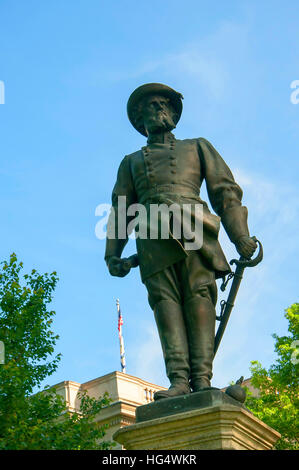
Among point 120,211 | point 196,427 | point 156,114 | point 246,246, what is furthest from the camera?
point 156,114

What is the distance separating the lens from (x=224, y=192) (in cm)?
653

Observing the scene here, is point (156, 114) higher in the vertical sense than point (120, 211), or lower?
higher

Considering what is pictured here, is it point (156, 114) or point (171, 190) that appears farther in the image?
point (156, 114)

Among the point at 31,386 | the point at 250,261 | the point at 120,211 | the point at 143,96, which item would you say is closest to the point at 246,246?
the point at 250,261

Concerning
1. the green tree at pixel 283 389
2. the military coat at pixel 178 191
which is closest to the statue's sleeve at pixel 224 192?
the military coat at pixel 178 191

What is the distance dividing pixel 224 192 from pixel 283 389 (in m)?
15.8

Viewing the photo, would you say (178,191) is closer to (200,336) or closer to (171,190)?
(171,190)

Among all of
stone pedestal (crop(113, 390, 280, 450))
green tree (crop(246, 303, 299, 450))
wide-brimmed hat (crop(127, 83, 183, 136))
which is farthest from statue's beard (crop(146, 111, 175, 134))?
green tree (crop(246, 303, 299, 450))

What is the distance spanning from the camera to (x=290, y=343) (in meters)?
21.6

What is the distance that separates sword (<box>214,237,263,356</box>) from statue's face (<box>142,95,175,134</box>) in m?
1.44

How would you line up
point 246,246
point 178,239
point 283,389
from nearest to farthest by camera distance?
point 178,239 → point 246,246 → point 283,389

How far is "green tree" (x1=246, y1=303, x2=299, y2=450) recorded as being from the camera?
64.1 feet

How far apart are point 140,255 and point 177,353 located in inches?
37.7
